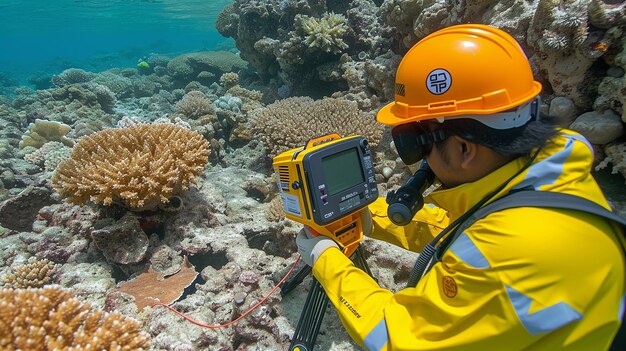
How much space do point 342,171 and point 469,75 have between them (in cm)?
109

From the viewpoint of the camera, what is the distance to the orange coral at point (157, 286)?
300 cm

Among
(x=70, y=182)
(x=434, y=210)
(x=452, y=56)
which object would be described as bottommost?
(x=434, y=210)

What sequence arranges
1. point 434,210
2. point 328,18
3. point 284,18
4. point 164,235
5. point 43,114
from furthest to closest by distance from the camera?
1. point 43,114
2. point 284,18
3. point 328,18
4. point 164,235
5. point 434,210

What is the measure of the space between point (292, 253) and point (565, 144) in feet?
8.87

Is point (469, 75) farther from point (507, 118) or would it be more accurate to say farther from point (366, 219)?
point (366, 219)

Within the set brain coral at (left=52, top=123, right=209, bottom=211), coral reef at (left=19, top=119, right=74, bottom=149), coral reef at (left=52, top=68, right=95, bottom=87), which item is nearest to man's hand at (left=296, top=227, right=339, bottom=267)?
brain coral at (left=52, top=123, right=209, bottom=211)

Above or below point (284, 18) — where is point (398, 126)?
below

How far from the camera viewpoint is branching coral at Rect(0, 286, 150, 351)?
202 cm

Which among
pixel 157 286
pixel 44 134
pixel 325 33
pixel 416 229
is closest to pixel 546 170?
pixel 416 229

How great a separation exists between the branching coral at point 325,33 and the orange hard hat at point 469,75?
22.3 feet

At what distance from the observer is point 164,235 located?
391cm

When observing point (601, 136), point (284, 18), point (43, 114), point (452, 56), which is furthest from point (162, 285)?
point (43, 114)

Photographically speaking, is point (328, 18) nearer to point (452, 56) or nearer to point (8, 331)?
point (452, 56)

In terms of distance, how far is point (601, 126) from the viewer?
9.79ft
